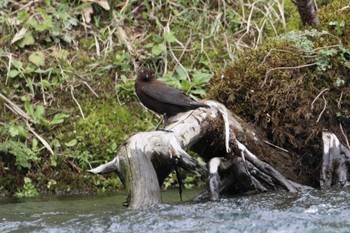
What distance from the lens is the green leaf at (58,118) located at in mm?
8016

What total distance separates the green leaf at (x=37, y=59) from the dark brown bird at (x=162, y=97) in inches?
73.5

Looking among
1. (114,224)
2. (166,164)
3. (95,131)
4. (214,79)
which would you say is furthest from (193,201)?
(95,131)

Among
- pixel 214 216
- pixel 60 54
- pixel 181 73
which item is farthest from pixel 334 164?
pixel 60 54

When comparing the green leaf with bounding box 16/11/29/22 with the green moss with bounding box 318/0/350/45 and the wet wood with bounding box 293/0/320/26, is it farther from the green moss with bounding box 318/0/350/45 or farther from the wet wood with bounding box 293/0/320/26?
the green moss with bounding box 318/0/350/45

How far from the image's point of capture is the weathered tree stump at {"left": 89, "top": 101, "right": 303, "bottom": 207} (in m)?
5.45

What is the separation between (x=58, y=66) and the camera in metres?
8.64

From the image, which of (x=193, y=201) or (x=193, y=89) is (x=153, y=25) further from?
(x=193, y=201)

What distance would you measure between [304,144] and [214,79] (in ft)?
3.35

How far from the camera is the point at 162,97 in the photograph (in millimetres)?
6488

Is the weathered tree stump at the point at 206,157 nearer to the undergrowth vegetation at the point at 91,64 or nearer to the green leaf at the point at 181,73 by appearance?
the undergrowth vegetation at the point at 91,64

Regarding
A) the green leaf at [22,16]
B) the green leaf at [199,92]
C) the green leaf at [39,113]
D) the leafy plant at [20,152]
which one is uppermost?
the green leaf at [22,16]

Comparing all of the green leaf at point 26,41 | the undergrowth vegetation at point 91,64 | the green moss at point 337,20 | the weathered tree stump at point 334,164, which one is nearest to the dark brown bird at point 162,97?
the weathered tree stump at point 334,164

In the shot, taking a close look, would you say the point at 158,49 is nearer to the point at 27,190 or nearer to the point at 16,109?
the point at 16,109

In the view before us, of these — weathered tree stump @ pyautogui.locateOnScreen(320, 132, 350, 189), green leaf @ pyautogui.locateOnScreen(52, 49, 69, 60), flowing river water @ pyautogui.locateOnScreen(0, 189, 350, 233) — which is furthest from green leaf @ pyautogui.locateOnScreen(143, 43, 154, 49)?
weathered tree stump @ pyautogui.locateOnScreen(320, 132, 350, 189)
